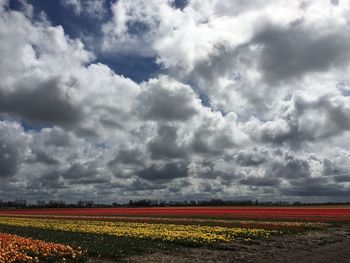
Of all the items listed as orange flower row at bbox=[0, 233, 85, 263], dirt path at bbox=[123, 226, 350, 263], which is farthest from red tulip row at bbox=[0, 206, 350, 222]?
orange flower row at bbox=[0, 233, 85, 263]

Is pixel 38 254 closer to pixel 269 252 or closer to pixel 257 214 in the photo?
pixel 269 252

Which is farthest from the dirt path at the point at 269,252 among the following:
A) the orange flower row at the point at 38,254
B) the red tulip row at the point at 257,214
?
the red tulip row at the point at 257,214

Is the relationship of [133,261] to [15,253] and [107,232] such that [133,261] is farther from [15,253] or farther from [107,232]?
[107,232]

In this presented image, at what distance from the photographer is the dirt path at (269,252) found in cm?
2211

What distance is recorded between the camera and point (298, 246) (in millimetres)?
28172

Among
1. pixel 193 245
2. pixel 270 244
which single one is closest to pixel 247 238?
pixel 270 244

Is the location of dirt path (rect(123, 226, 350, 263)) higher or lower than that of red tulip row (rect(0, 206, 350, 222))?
lower

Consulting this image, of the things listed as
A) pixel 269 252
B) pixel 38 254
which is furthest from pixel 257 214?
pixel 38 254

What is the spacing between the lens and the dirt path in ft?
72.5

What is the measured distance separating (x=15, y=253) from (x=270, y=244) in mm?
16450

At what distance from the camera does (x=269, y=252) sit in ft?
82.8

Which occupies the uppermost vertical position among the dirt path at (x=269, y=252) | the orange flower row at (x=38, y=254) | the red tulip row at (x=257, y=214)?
the red tulip row at (x=257, y=214)

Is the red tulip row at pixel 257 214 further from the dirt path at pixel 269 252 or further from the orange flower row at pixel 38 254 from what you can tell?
the orange flower row at pixel 38 254

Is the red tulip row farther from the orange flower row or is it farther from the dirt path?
the orange flower row
